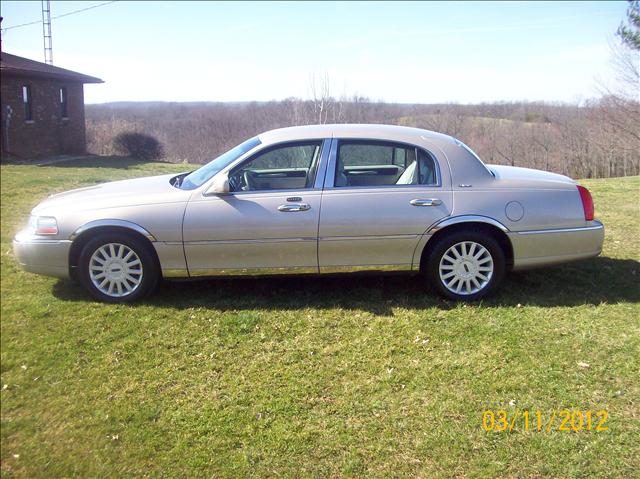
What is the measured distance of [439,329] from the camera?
4395mm

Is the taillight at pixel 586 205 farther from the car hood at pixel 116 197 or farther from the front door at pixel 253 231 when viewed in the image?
the car hood at pixel 116 197

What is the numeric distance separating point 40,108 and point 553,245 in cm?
2111

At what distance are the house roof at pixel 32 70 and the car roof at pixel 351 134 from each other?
16783 mm

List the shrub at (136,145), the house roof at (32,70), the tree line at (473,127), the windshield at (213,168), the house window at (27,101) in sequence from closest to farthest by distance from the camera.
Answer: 1. the windshield at (213,168)
2. the tree line at (473,127)
3. the house roof at (32,70)
4. the house window at (27,101)
5. the shrub at (136,145)

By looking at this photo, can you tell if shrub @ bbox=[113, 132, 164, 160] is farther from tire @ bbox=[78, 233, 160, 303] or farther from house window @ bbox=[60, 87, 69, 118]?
tire @ bbox=[78, 233, 160, 303]

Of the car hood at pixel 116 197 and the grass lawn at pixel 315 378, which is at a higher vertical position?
the car hood at pixel 116 197

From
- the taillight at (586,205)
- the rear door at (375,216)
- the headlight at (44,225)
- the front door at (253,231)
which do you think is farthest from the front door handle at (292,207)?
the taillight at (586,205)

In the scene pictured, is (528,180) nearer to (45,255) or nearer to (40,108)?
(45,255)

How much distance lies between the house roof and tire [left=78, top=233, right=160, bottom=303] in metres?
16.5

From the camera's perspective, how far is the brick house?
62.5ft

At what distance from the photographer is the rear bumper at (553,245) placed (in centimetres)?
493

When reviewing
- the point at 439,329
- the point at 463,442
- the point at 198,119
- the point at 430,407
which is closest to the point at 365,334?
the point at 439,329
